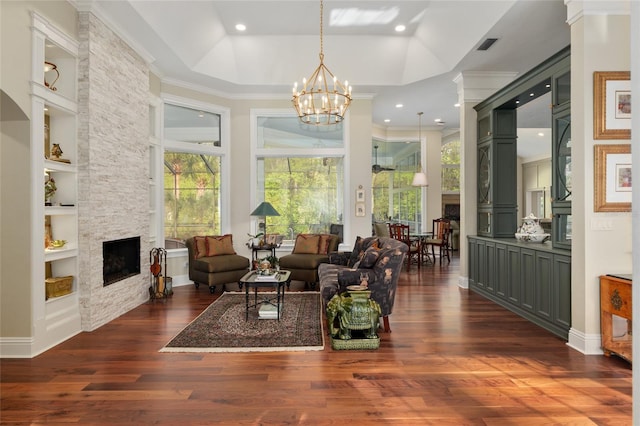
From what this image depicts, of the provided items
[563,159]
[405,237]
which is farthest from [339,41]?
[405,237]

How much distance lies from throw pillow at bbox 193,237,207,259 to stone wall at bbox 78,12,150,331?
0.85 meters

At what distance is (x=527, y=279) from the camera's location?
4.61 m

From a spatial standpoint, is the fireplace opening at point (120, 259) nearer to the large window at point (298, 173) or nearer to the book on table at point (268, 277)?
the book on table at point (268, 277)

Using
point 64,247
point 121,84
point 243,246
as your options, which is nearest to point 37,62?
point 121,84

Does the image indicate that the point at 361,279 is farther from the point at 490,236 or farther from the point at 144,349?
the point at 490,236

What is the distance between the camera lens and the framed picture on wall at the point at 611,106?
350 cm

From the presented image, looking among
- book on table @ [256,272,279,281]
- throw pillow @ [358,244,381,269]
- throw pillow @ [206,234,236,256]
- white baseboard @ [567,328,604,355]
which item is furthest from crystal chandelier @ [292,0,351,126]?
white baseboard @ [567,328,604,355]

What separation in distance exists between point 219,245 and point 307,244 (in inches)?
61.4

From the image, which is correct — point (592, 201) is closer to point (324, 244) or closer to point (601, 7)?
point (601, 7)

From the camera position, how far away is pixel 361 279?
4164 mm

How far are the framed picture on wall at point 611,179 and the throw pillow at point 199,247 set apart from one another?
5466 millimetres

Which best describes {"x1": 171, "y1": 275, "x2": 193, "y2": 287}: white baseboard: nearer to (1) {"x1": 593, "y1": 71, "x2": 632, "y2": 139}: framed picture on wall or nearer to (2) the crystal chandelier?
(2) the crystal chandelier

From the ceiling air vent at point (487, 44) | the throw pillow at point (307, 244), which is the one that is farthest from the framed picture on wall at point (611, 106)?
the throw pillow at point (307, 244)

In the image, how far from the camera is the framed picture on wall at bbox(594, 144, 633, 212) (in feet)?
11.5
